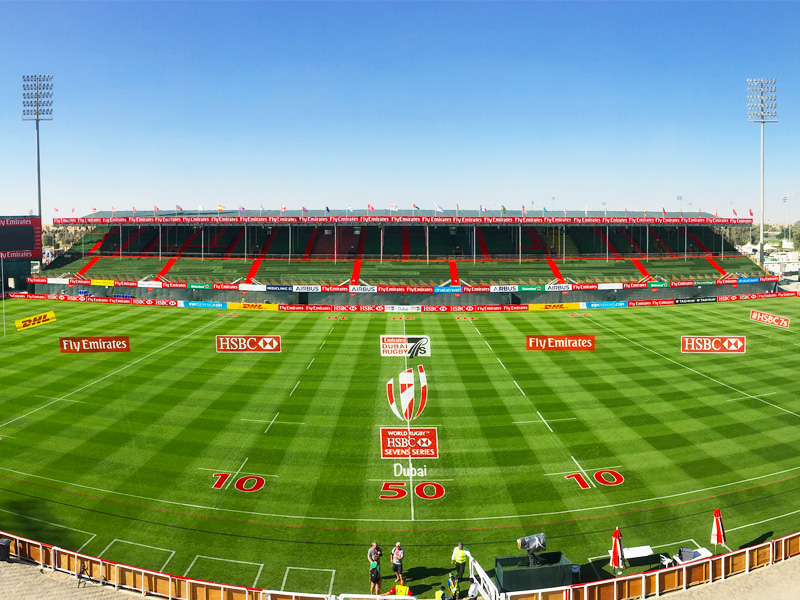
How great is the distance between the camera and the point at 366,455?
24500mm

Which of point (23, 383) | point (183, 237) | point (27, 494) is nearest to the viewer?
point (27, 494)

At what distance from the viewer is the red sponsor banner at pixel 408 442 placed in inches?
707

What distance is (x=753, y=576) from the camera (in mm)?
14477

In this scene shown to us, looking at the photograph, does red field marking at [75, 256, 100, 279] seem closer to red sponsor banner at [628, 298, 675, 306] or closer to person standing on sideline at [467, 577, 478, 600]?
red sponsor banner at [628, 298, 675, 306]

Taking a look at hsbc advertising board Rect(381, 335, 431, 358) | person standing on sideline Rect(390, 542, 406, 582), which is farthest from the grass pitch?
hsbc advertising board Rect(381, 335, 431, 358)

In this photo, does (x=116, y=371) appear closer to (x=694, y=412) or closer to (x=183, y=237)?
(x=694, y=412)

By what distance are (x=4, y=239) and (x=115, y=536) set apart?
77459mm

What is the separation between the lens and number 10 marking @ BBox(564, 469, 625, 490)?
21.8 metres

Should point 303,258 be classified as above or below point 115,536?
above

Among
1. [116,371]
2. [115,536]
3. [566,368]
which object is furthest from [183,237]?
[115,536]

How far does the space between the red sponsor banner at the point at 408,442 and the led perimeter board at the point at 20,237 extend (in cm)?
8089

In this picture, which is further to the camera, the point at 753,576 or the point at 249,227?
the point at 249,227

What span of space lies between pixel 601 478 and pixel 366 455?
1032 cm

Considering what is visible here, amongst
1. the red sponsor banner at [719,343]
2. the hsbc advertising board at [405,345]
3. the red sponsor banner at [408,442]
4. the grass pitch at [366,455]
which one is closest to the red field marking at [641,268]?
the grass pitch at [366,455]
